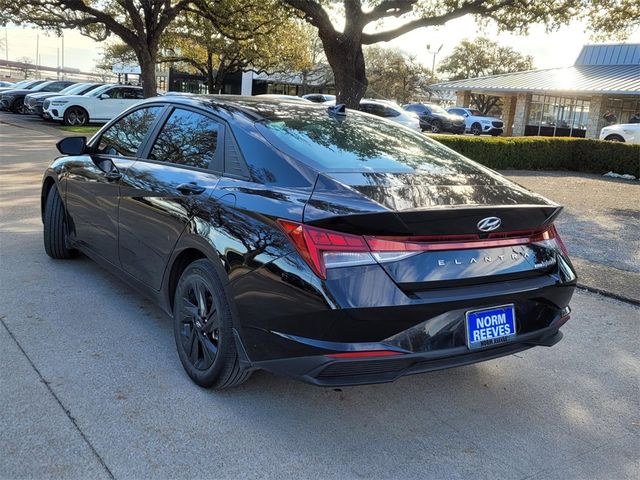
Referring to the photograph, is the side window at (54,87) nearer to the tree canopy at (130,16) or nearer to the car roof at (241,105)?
the tree canopy at (130,16)

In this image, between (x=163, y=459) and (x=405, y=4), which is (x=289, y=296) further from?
(x=405, y=4)

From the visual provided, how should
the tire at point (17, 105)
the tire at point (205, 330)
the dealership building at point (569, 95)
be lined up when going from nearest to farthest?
1. the tire at point (205, 330)
2. the tire at point (17, 105)
3. the dealership building at point (569, 95)

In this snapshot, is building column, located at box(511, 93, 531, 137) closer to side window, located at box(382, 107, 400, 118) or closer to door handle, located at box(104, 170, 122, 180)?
side window, located at box(382, 107, 400, 118)

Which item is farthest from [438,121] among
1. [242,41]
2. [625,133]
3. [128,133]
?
[128,133]

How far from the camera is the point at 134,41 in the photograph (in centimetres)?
2198

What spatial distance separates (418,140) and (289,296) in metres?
1.88

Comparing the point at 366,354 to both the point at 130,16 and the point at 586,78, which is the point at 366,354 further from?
the point at 586,78

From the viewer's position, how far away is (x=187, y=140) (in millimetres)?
3863

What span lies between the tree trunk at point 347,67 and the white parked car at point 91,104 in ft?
29.5

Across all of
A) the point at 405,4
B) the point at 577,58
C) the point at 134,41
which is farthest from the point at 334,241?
the point at 577,58

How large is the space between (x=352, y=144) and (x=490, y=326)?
1.35m

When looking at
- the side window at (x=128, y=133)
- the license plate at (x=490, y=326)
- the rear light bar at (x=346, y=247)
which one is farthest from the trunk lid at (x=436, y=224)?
the side window at (x=128, y=133)

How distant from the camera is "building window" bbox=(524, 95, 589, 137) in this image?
35.0 m

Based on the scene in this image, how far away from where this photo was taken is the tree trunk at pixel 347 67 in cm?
1494
